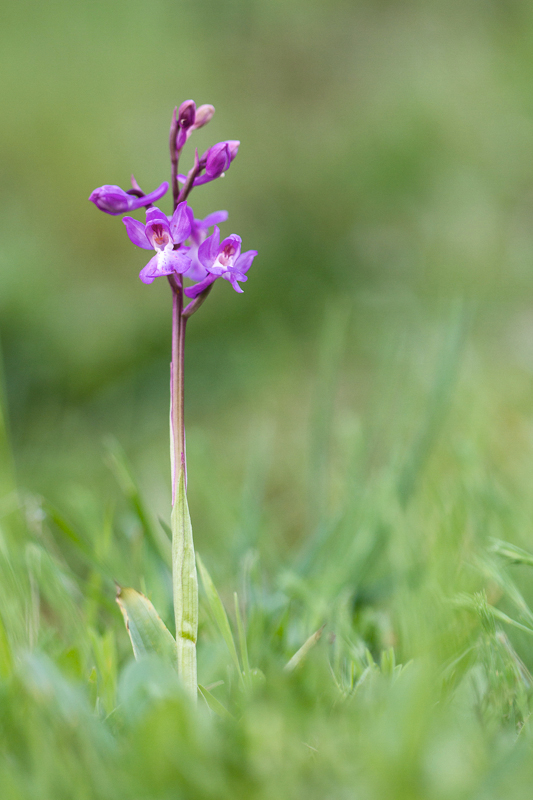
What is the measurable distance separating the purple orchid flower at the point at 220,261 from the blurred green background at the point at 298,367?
0.60 feet

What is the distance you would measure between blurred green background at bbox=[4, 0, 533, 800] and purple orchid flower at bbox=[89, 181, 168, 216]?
21 cm

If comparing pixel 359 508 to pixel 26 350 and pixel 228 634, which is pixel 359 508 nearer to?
pixel 228 634

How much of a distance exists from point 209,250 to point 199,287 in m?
0.02

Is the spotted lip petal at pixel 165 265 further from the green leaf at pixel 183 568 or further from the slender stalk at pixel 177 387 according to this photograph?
the green leaf at pixel 183 568

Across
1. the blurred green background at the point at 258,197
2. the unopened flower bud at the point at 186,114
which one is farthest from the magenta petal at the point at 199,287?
the blurred green background at the point at 258,197

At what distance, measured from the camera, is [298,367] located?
154cm

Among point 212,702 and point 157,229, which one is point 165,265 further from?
point 212,702

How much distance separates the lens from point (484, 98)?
2.09 metres

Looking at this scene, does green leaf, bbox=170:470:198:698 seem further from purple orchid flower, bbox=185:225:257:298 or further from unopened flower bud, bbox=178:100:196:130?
unopened flower bud, bbox=178:100:196:130

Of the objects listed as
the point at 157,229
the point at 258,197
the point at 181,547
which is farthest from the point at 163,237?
the point at 258,197

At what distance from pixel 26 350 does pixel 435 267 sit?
1132 millimetres

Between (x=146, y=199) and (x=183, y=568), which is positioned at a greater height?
(x=146, y=199)

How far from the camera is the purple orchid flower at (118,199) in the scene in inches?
15.6

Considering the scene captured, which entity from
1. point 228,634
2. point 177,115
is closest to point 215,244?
point 177,115
